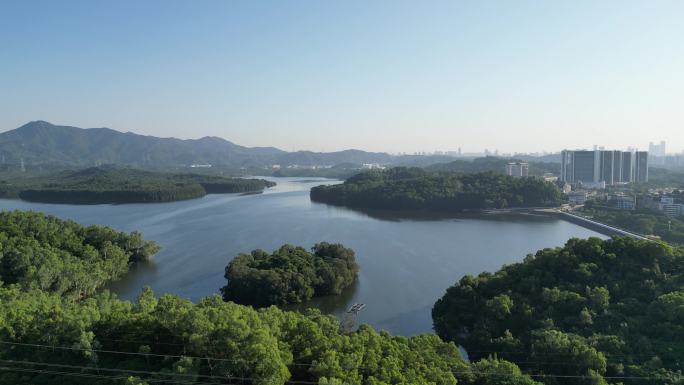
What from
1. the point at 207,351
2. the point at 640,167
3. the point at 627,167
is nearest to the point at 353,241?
the point at 207,351

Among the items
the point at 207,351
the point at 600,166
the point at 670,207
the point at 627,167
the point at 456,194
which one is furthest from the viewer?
the point at 627,167

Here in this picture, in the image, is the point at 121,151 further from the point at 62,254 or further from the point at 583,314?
the point at 583,314

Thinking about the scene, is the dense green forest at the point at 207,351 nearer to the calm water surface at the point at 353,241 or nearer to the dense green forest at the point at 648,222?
the calm water surface at the point at 353,241

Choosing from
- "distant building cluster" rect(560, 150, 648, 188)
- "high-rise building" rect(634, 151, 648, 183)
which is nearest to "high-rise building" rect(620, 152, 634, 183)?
"distant building cluster" rect(560, 150, 648, 188)

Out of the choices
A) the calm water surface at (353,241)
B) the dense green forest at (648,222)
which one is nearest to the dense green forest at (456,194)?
the calm water surface at (353,241)

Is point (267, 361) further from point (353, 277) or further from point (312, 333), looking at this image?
point (353, 277)

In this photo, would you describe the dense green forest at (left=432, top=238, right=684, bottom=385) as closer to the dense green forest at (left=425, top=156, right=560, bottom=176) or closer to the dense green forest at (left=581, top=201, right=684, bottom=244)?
the dense green forest at (left=581, top=201, right=684, bottom=244)
